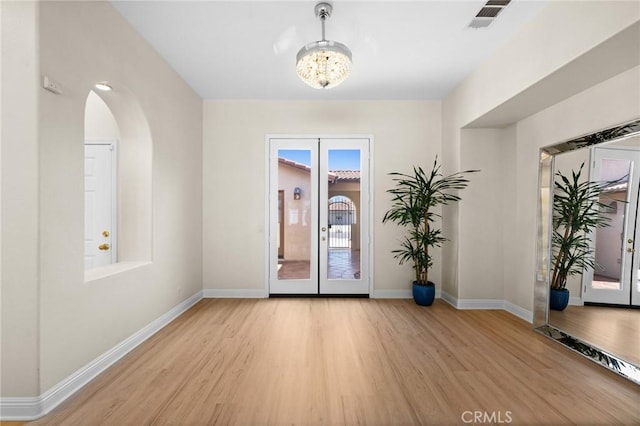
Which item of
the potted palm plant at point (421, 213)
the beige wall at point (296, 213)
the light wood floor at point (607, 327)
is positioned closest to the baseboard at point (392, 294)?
the potted palm plant at point (421, 213)

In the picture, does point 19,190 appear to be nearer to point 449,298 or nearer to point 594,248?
point 594,248

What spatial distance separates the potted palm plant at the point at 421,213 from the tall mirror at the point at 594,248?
42.1 inches

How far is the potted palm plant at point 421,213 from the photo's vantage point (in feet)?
12.8

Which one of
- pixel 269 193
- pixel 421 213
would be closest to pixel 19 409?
pixel 269 193

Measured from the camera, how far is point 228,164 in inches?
172

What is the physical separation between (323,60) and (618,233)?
2.88 meters

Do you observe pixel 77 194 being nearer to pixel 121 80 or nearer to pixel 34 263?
pixel 34 263

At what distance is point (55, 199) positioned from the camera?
1870 mm

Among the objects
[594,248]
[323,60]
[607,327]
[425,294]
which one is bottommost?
[425,294]

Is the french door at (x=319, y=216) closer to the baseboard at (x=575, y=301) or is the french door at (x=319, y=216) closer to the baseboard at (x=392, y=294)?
the baseboard at (x=392, y=294)

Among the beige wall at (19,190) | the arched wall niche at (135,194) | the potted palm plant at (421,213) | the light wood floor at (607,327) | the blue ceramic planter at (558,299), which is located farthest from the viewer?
the potted palm plant at (421,213)

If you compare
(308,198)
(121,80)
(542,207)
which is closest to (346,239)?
(308,198)

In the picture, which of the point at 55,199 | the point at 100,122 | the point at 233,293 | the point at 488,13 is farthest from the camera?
the point at 233,293

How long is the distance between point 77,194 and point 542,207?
4363mm
